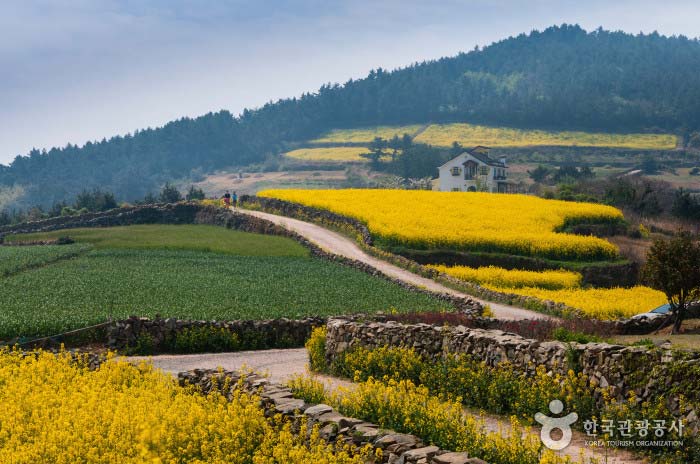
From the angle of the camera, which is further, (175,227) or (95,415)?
(175,227)

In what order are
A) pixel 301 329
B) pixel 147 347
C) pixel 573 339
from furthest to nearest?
pixel 301 329 < pixel 147 347 < pixel 573 339

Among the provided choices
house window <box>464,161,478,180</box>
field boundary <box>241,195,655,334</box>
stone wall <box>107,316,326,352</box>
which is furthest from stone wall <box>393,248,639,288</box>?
house window <box>464,161,478,180</box>

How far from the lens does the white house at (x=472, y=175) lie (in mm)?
116750

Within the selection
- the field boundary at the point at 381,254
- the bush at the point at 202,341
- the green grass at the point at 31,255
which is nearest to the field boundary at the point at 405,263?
the field boundary at the point at 381,254

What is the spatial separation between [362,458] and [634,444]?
4.62 meters

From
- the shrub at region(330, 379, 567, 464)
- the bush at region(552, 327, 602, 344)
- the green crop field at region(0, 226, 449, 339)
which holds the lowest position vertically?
the green crop field at region(0, 226, 449, 339)

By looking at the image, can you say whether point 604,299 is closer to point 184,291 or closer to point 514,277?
point 514,277

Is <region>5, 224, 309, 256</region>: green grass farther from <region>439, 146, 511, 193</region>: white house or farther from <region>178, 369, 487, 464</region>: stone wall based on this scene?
<region>439, 146, 511, 193</region>: white house

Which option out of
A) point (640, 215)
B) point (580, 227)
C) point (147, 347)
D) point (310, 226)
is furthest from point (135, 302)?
point (640, 215)

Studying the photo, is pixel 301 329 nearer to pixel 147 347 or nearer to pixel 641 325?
pixel 147 347

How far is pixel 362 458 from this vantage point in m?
14.9

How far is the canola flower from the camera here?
15.1 metres

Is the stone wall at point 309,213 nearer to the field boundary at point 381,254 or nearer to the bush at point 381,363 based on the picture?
the field boundary at point 381,254

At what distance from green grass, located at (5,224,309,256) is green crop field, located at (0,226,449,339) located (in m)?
0.93
